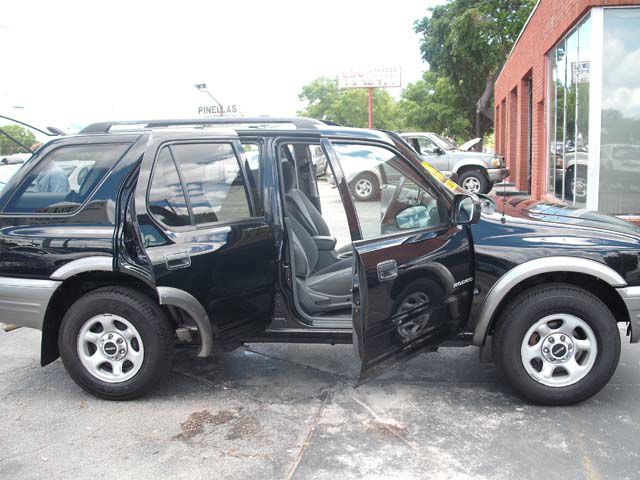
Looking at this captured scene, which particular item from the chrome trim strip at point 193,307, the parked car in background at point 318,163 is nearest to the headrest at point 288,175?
the parked car in background at point 318,163

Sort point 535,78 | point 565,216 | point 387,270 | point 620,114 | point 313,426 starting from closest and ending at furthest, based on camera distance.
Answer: point 387,270
point 313,426
point 565,216
point 620,114
point 535,78

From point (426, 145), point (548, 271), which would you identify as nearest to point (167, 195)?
point (548, 271)

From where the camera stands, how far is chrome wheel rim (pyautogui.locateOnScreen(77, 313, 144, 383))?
4297 mm

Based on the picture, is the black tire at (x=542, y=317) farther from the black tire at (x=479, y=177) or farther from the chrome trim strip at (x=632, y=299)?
the black tire at (x=479, y=177)

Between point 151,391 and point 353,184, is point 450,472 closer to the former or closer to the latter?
point 353,184

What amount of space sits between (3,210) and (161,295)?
131 cm

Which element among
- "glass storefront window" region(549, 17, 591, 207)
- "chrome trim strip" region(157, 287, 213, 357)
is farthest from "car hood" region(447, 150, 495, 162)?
"chrome trim strip" region(157, 287, 213, 357)

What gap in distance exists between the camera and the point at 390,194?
13.9 ft

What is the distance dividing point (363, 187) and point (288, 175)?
0.91 metres

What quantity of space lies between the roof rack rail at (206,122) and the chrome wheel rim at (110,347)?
1.37 m

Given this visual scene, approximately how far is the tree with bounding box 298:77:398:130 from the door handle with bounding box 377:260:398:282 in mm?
47165

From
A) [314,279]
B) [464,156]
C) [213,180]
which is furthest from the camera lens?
[464,156]

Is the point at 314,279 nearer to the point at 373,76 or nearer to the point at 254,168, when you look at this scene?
the point at 254,168

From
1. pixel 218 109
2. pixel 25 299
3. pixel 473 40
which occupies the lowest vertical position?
pixel 25 299
